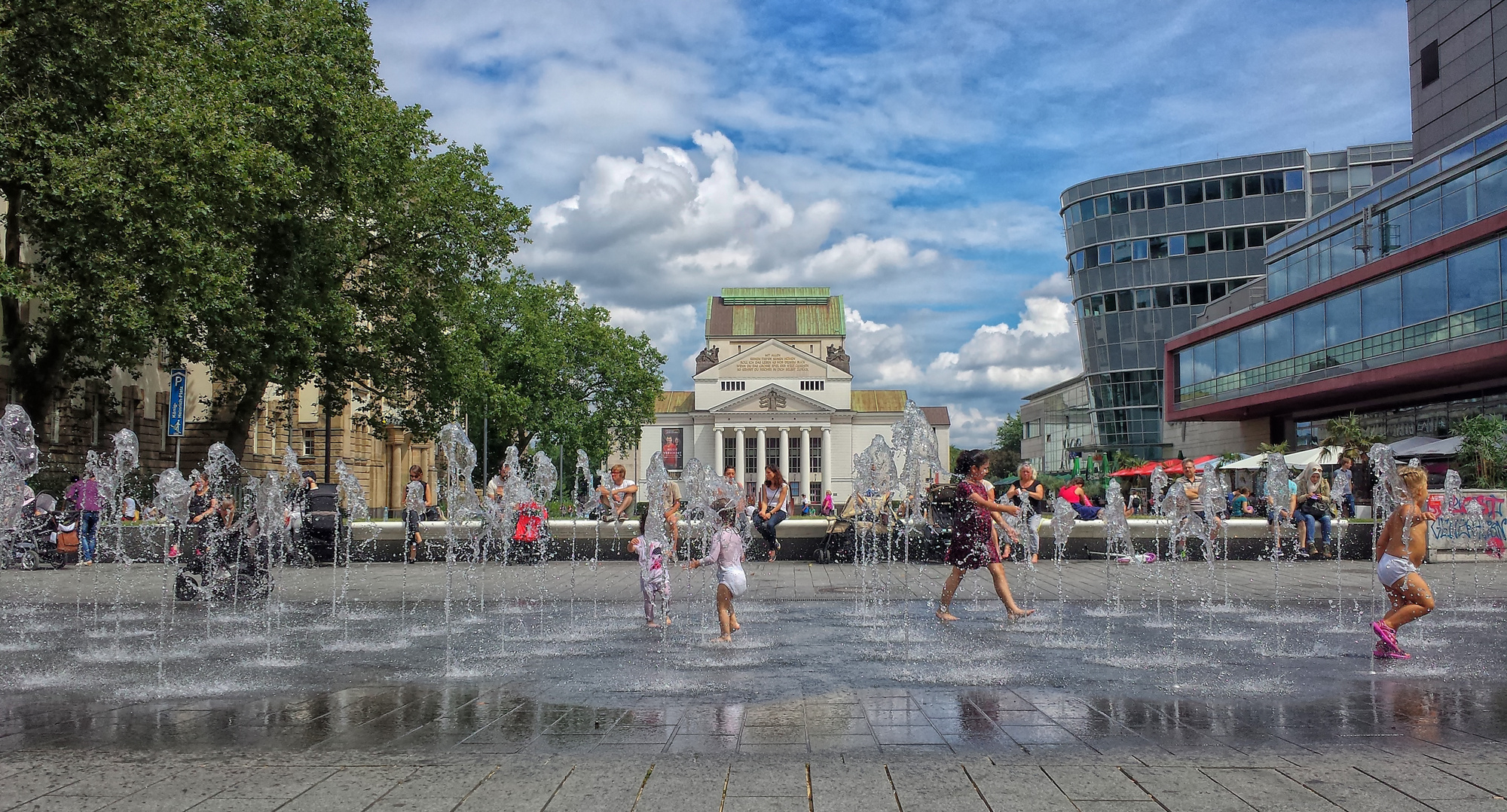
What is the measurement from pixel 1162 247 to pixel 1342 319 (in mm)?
24599

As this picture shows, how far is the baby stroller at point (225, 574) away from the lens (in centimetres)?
1252

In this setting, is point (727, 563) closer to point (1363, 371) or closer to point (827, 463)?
point (1363, 371)

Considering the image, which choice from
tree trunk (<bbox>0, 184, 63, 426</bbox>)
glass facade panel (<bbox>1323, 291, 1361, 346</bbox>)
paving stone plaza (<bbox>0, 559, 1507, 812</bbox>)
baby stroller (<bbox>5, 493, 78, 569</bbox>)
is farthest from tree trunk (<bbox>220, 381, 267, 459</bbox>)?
glass facade panel (<bbox>1323, 291, 1361, 346</bbox>)

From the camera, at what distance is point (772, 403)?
109m

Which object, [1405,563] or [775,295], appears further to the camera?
[775,295]

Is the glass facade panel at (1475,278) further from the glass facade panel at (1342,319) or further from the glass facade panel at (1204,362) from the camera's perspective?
the glass facade panel at (1204,362)

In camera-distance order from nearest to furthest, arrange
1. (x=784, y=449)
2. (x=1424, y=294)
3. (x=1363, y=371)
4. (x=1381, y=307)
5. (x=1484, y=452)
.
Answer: (x=1484, y=452)
(x=1424, y=294)
(x=1363, y=371)
(x=1381, y=307)
(x=784, y=449)

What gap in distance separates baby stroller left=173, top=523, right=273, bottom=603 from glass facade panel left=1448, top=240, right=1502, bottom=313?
2969 centimetres

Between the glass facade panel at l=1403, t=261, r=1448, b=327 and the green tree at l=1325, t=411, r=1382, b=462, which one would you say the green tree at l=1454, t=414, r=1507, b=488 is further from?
the glass facade panel at l=1403, t=261, r=1448, b=327

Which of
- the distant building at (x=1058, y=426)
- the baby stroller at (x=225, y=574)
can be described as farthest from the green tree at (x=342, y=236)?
the distant building at (x=1058, y=426)

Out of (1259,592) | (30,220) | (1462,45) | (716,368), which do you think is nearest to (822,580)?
(1259,592)

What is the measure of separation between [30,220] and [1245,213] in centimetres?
5431

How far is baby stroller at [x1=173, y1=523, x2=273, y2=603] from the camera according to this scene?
41.1 ft

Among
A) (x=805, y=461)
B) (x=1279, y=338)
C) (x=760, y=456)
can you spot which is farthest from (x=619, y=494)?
(x=805, y=461)
